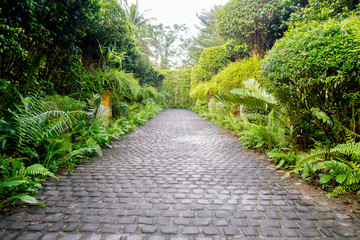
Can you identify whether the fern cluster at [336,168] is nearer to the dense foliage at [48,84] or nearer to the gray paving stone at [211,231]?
the gray paving stone at [211,231]

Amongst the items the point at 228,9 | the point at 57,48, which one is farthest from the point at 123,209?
the point at 228,9

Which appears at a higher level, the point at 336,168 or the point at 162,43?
the point at 162,43

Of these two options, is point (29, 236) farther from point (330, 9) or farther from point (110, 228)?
point (330, 9)

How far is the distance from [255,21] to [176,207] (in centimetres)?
701

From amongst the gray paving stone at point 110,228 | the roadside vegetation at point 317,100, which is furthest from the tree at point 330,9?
the gray paving stone at point 110,228

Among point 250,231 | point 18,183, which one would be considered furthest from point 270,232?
point 18,183

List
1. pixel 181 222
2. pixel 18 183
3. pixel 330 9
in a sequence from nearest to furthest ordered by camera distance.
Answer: pixel 181 222
pixel 18 183
pixel 330 9

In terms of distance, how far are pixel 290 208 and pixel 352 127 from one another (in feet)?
4.92

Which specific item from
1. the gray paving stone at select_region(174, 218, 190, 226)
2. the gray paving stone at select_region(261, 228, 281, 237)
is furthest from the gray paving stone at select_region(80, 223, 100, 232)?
the gray paving stone at select_region(261, 228, 281, 237)

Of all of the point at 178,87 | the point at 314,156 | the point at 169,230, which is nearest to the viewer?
the point at 169,230

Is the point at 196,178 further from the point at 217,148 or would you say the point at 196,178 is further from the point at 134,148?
the point at 134,148

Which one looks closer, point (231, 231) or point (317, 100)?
point (231, 231)

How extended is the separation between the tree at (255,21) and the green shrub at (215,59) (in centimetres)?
194

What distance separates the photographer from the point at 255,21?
6559mm
